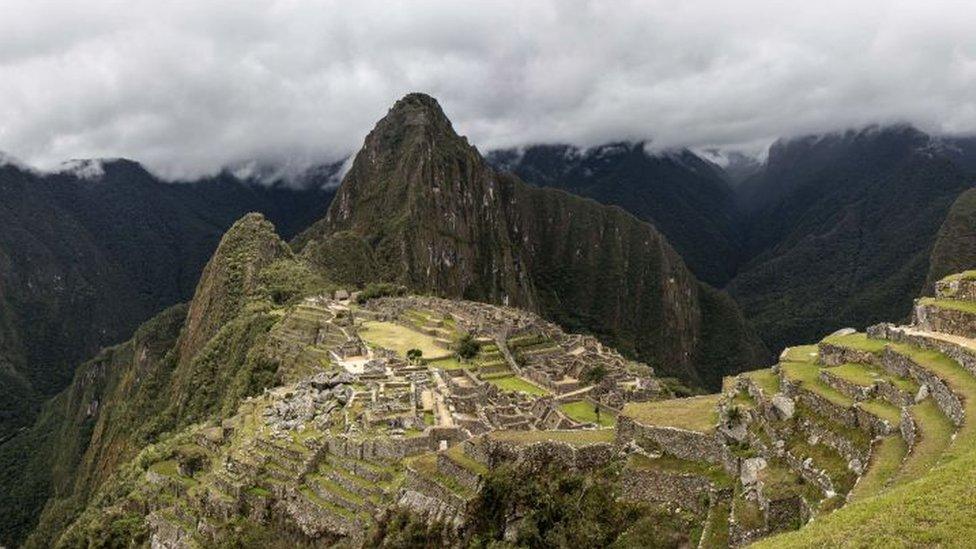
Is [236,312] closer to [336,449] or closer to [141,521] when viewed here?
[141,521]

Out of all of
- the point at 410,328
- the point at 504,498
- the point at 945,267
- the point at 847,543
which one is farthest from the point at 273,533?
the point at 945,267

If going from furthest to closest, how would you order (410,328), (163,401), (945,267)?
(945,267) < (163,401) < (410,328)

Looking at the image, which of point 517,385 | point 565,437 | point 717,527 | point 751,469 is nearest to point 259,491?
point 565,437

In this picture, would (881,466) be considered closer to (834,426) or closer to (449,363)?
(834,426)

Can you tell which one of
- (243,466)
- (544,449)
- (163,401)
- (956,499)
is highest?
(956,499)

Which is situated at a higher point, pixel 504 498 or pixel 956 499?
pixel 956 499

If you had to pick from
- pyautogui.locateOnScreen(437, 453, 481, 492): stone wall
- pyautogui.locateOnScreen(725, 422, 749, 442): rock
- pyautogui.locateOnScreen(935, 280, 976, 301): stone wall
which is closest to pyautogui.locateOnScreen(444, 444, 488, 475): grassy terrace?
pyautogui.locateOnScreen(437, 453, 481, 492): stone wall

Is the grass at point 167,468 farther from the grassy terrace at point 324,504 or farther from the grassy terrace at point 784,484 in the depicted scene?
the grassy terrace at point 784,484
